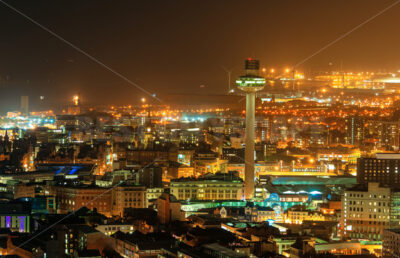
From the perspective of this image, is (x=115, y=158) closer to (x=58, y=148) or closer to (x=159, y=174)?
(x=58, y=148)

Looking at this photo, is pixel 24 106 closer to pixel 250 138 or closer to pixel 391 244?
pixel 250 138

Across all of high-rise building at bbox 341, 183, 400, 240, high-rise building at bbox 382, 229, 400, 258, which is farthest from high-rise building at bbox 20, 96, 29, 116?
high-rise building at bbox 382, 229, 400, 258

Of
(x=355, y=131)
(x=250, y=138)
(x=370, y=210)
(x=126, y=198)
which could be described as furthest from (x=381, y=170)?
(x=355, y=131)

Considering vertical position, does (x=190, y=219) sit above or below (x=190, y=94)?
below

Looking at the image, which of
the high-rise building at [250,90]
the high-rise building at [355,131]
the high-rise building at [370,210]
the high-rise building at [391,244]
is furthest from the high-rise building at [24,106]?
the high-rise building at [391,244]

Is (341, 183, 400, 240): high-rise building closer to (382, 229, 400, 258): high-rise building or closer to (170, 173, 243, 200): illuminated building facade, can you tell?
(382, 229, 400, 258): high-rise building

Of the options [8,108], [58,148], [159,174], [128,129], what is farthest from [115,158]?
[8,108]
